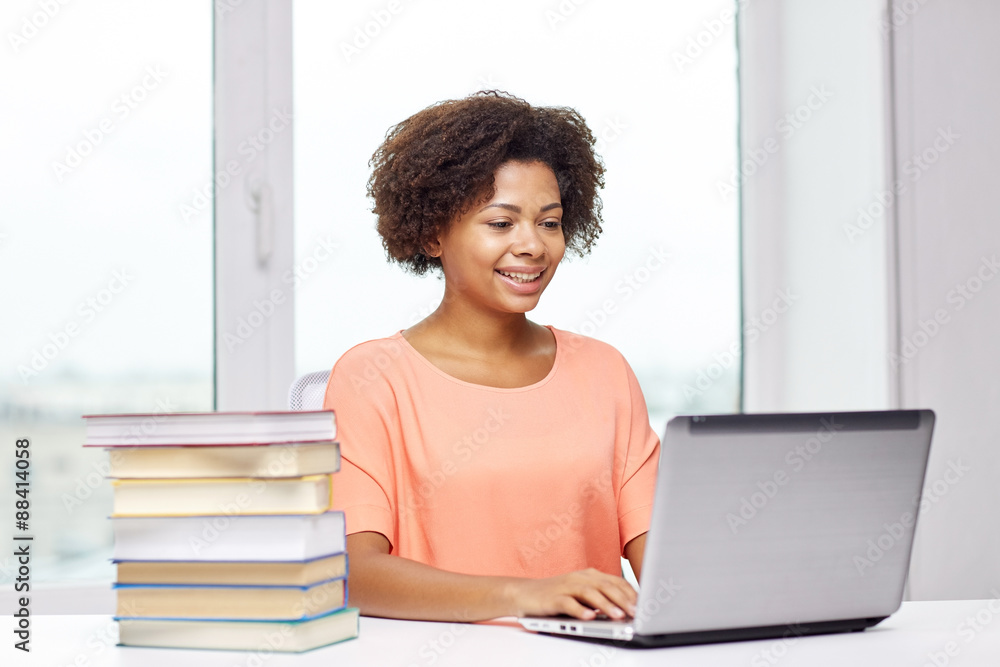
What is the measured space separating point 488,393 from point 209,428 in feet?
2.19

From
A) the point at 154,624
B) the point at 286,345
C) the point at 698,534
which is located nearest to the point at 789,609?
the point at 698,534

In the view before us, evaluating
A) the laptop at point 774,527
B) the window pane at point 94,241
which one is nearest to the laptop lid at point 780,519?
the laptop at point 774,527

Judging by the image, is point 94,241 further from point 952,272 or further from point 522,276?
point 952,272

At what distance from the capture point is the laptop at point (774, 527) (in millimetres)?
885

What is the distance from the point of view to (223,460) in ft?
3.16

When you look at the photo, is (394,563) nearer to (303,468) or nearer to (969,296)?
(303,468)

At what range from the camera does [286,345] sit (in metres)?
2.41

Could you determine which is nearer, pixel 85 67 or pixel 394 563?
pixel 394 563

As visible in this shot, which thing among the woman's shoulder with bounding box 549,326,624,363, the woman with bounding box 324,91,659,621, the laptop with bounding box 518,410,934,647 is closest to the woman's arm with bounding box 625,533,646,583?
the woman with bounding box 324,91,659,621

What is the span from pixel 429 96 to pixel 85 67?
0.84 m

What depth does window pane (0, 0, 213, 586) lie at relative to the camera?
2.27 metres

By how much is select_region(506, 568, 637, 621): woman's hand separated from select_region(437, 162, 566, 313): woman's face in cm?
61

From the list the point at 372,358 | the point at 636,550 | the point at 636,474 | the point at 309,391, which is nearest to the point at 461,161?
the point at 372,358

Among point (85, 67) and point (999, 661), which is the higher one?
point (85, 67)
